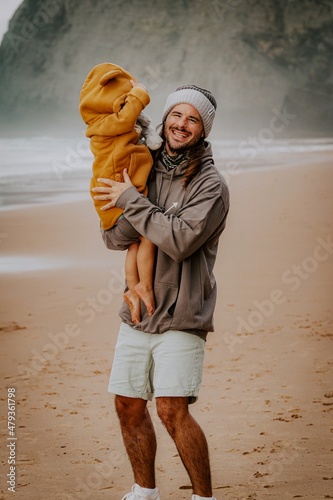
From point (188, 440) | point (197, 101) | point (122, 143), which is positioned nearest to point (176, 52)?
point (197, 101)

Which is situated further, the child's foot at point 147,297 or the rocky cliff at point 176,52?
the rocky cliff at point 176,52

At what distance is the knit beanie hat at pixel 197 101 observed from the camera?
3.35 metres

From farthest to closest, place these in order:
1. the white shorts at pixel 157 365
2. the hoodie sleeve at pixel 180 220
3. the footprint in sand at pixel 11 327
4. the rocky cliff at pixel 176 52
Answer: the rocky cliff at pixel 176 52, the footprint in sand at pixel 11 327, the white shorts at pixel 157 365, the hoodie sleeve at pixel 180 220

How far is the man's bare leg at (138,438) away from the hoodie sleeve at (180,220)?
0.65 m

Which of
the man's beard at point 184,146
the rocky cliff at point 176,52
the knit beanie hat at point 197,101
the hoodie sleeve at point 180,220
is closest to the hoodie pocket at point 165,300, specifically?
the hoodie sleeve at point 180,220

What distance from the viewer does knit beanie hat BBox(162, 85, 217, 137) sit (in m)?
3.35

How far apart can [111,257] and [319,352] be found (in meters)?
4.28

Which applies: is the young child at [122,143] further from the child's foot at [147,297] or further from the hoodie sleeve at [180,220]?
the hoodie sleeve at [180,220]

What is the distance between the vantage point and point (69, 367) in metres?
6.17

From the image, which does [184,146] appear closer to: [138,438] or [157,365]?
[157,365]

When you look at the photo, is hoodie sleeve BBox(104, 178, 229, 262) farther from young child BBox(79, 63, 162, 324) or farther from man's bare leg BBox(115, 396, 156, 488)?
man's bare leg BBox(115, 396, 156, 488)

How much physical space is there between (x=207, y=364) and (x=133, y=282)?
9.40ft

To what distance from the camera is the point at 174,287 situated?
11.0 ft

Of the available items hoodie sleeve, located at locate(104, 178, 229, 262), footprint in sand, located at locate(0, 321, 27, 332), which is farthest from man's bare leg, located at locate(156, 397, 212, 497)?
footprint in sand, located at locate(0, 321, 27, 332)
